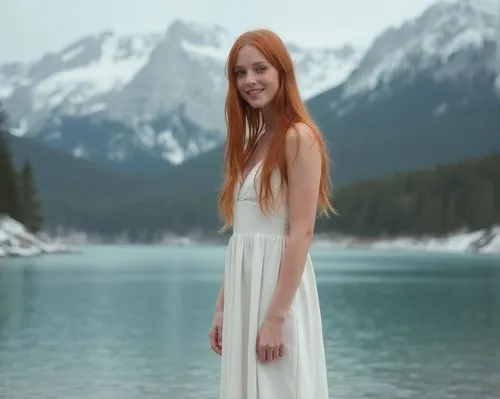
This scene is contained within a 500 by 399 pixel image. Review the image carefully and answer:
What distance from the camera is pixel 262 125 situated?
3.50 meters

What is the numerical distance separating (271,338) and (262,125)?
26.2 inches

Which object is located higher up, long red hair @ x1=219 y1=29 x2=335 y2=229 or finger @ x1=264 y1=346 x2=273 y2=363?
long red hair @ x1=219 y1=29 x2=335 y2=229

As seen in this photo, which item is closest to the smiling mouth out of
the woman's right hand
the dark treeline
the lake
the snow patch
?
the woman's right hand

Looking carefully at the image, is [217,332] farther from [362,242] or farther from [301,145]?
[362,242]

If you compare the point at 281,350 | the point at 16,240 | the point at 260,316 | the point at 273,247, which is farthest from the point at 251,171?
Result: the point at 16,240

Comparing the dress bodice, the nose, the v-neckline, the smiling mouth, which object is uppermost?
the nose

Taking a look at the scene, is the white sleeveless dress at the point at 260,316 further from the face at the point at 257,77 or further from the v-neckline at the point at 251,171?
the face at the point at 257,77

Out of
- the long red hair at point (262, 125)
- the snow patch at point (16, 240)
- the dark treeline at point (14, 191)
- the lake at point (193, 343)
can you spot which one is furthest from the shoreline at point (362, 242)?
the long red hair at point (262, 125)

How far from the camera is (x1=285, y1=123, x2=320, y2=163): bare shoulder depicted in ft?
10.6

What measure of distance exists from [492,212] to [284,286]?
91.4 metres

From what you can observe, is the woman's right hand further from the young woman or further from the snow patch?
the snow patch

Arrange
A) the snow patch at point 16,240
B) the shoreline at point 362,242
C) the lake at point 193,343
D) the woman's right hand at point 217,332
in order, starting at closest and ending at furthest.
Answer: the woman's right hand at point 217,332 → the lake at point 193,343 → the snow patch at point 16,240 → the shoreline at point 362,242

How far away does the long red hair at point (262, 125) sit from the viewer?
3.27 meters

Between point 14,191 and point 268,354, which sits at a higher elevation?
point 14,191
